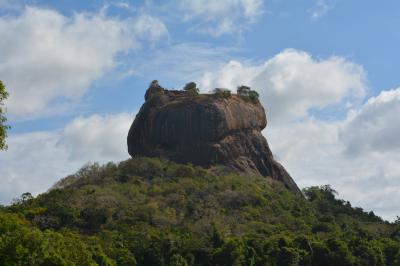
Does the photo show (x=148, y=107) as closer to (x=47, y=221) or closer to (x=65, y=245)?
(x=47, y=221)

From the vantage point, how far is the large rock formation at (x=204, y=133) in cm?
9188

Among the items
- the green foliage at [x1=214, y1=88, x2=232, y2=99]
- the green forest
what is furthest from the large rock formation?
the green forest

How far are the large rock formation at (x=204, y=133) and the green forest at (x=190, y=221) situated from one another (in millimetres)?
3094

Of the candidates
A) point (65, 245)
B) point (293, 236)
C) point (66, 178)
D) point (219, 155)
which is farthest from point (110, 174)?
point (65, 245)

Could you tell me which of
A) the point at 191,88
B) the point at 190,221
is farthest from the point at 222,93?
the point at 190,221

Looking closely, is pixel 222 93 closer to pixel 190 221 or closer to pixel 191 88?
pixel 191 88

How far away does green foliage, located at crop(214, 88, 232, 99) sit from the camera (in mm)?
94750

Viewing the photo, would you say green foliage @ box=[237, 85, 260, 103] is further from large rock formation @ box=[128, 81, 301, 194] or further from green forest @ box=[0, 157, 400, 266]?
green forest @ box=[0, 157, 400, 266]

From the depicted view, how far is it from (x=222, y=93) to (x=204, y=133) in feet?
21.6

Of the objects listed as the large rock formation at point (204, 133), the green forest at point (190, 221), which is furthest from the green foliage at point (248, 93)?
the green forest at point (190, 221)

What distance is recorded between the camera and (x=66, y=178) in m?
90.9

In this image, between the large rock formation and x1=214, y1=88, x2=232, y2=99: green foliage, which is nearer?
the large rock formation

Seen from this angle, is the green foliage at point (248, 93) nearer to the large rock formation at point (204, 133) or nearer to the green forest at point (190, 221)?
the large rock formation at point (204, 133)

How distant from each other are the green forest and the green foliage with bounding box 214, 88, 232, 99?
11.2m
